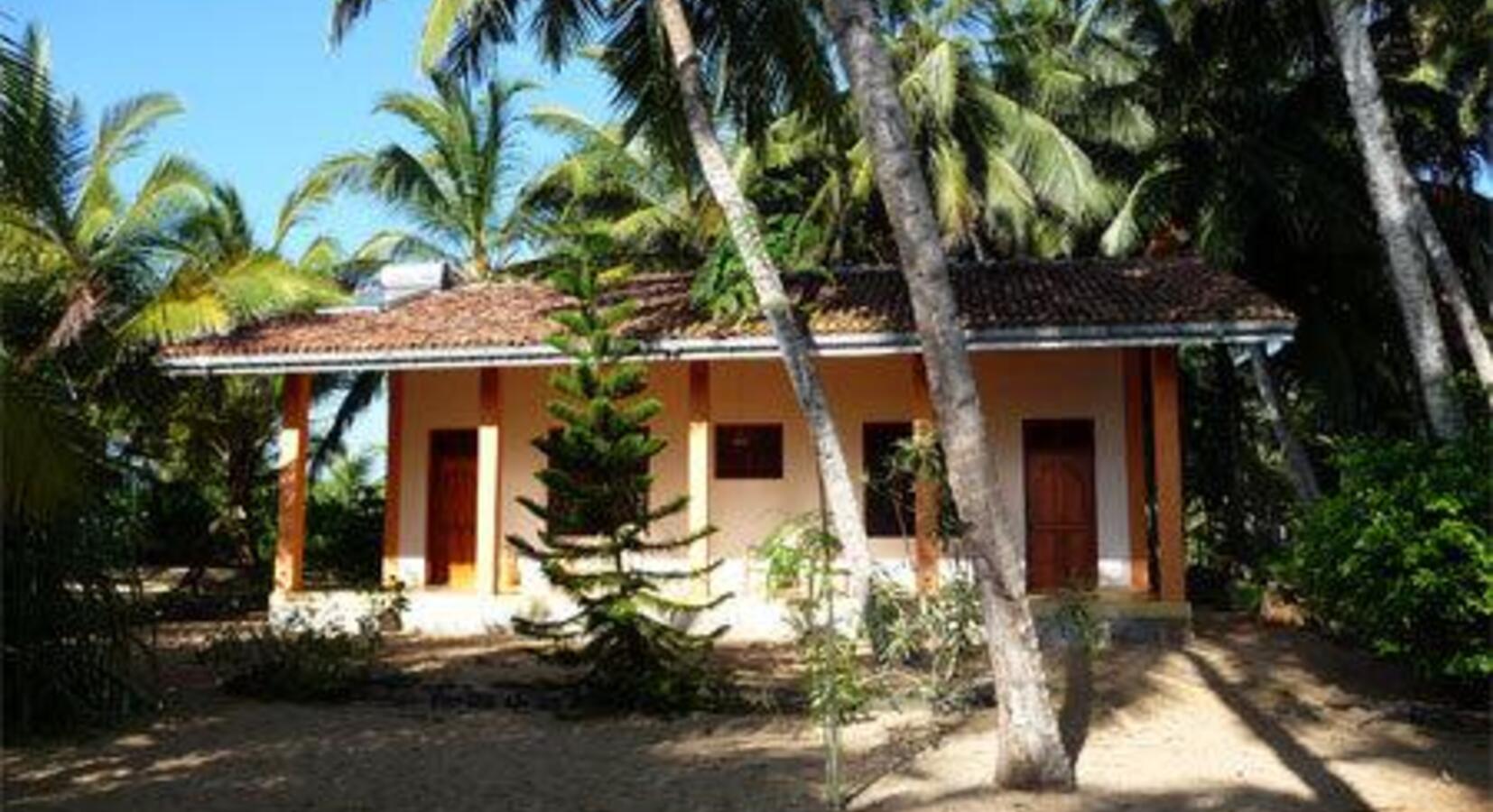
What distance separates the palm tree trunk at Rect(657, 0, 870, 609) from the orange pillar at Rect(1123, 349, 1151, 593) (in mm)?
4454

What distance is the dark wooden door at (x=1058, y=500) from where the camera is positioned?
16.6 m

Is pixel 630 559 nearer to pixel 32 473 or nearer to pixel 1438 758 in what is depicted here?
pixel 1438 758

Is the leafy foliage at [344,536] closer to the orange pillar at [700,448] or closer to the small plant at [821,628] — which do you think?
the orange pillar at [700,448]

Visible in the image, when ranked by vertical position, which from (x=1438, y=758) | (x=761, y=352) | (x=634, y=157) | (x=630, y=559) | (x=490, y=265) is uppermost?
(x=634, y=157)

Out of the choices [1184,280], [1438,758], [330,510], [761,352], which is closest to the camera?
[1438,758]

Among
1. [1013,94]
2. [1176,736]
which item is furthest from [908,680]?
[1013,94]

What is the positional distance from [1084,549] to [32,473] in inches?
497

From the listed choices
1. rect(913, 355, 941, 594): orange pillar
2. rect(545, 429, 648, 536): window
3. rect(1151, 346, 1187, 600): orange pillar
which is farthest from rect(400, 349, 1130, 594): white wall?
rect(545, 429, 648, 536): window

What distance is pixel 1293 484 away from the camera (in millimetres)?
19906

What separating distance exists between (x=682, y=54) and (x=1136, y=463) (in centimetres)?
693

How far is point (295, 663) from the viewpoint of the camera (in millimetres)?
12320

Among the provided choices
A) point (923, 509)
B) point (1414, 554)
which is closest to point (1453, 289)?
point (1414, 554)

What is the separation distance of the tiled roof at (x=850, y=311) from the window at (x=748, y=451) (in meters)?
1.71

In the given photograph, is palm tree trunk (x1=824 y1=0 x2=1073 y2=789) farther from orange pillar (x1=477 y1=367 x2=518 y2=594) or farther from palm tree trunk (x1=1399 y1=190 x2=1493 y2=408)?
orange pillar (x1=477 y1=367 x2=518 y2=594)
